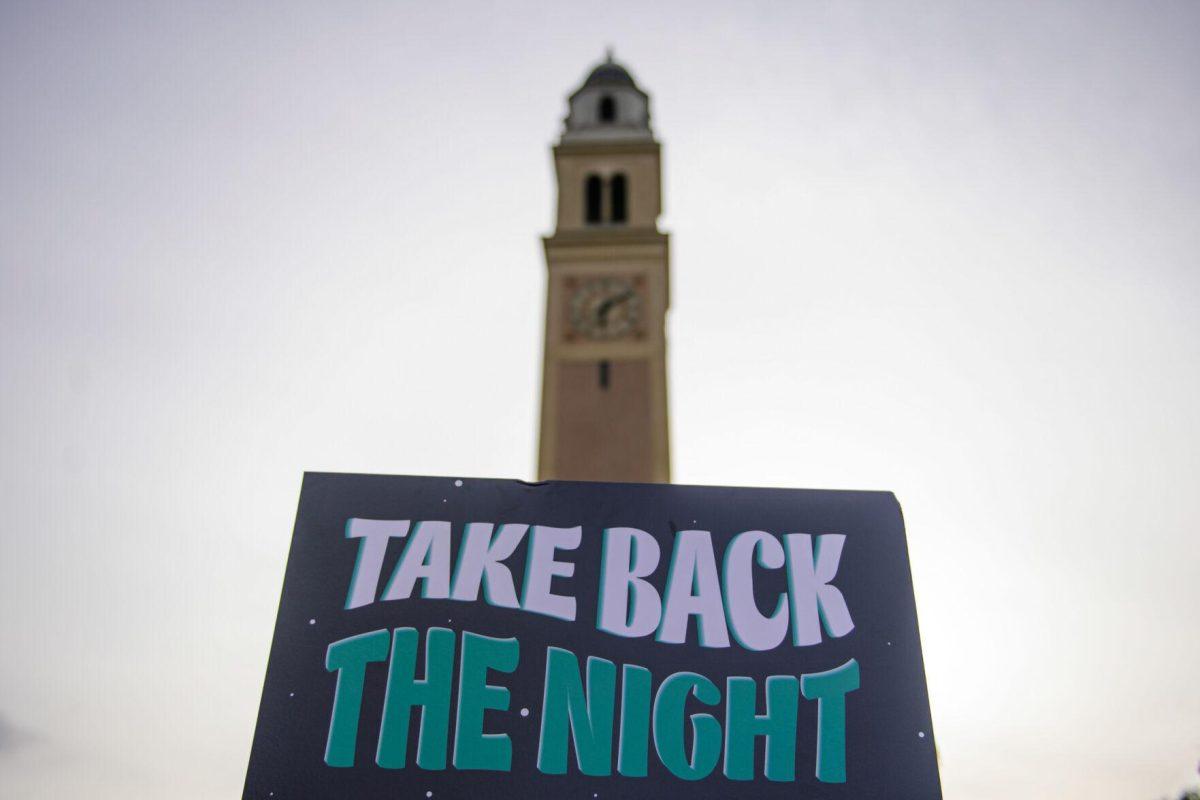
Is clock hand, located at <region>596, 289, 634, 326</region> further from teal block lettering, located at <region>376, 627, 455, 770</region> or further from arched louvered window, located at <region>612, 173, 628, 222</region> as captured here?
teal block lettering, located at <region>376, 627, 455, 770</region>

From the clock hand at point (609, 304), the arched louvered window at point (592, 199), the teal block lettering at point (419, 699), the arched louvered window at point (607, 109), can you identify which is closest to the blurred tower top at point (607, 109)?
the arched louvered window at point (607, 109)

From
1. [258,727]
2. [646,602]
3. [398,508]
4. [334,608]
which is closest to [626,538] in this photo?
[646,602]

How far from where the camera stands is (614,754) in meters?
3.33

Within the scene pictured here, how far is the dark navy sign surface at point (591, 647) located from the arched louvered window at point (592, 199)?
17.1 metres

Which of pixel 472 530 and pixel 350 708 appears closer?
pixel 350 708

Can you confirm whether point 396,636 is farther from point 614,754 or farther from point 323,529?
point 614,754

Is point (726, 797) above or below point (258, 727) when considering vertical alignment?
below

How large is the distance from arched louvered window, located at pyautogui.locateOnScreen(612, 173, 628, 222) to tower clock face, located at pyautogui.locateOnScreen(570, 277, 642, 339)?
218 cm

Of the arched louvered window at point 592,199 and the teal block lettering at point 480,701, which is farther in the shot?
the arched louvered window at point 592,199

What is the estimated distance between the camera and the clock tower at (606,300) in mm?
16875

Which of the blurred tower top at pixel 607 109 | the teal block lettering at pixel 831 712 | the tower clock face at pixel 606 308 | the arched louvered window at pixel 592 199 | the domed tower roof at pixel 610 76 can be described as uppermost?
the domed tower roof at pixel 610 76

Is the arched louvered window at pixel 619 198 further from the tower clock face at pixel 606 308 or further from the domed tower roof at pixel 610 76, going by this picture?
the domed tower roof at pixel 610 76

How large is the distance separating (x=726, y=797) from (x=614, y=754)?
459 mm

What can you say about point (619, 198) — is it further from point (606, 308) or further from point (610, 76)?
point (610, 76)
